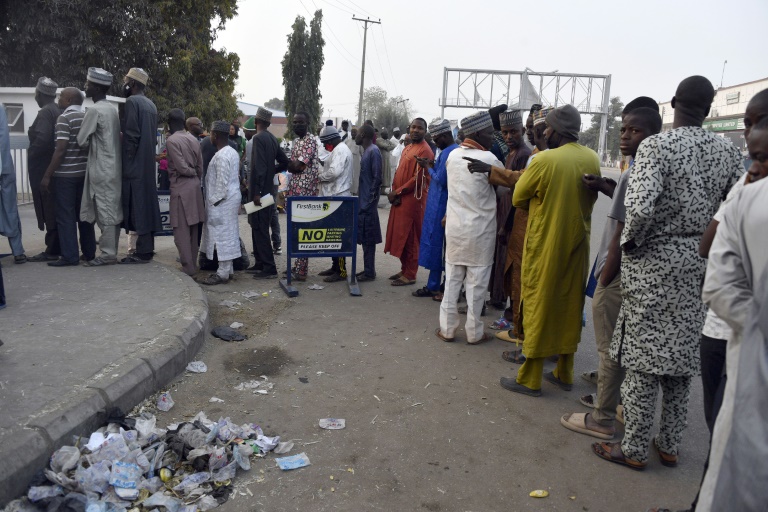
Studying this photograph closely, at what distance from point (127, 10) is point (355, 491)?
18.4 meters

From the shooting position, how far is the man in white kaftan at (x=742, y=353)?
5.31ft

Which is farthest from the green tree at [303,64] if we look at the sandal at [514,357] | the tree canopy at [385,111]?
the sandal at [514,357]

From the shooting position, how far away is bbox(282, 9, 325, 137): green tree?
42812mm

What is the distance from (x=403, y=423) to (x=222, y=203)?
13.9 feet

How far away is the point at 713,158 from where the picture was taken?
313 cm

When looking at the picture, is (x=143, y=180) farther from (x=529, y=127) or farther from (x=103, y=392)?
(x=529, y=127)

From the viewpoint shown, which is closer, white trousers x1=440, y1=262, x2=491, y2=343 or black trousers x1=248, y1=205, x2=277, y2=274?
white trousers x1=440, y1=262, x2=491, y2=343

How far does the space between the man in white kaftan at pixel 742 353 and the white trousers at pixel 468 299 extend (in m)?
3.23

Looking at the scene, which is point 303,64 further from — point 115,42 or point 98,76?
point 98,76

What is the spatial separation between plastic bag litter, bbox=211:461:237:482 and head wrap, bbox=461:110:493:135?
3.43 metres

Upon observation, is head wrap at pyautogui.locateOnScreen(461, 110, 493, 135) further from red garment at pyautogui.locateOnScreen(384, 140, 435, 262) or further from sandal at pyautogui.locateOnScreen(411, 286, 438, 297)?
sandal at pyautogui.locateOnScreen(411, 286, 438, 297)

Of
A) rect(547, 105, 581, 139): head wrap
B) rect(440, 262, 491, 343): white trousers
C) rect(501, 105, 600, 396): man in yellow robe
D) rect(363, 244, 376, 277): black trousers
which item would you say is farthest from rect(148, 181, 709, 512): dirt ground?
rect(547, 105, 581, 139): head wrap

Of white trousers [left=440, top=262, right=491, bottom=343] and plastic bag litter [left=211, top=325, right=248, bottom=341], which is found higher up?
white trousers [left=440, top=262, right=491, bottom=343]

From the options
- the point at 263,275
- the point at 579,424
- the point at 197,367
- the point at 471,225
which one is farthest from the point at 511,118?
the point at 263,275
